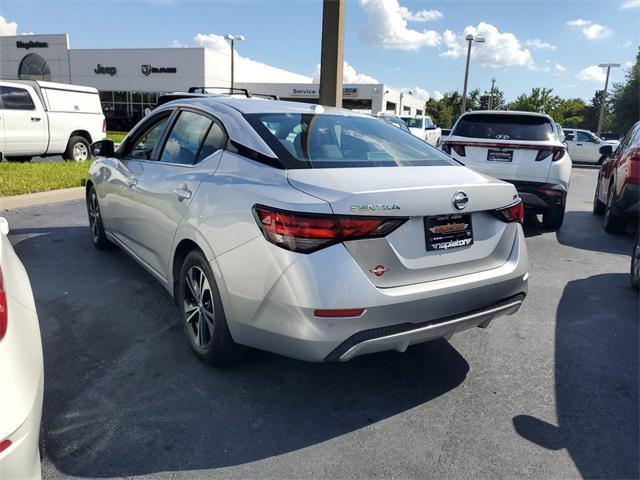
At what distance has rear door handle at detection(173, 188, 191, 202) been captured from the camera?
10.2 feet

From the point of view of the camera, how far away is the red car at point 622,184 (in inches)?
241

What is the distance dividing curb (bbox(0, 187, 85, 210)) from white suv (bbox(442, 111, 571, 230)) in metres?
6.15

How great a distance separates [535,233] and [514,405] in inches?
193

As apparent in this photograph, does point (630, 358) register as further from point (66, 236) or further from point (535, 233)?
point (66, 236)

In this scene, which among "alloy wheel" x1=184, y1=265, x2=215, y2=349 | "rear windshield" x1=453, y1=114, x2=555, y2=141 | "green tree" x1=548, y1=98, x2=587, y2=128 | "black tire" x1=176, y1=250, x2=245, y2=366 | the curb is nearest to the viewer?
"black tire" x1=176, y1=250, x2=245, y2=366

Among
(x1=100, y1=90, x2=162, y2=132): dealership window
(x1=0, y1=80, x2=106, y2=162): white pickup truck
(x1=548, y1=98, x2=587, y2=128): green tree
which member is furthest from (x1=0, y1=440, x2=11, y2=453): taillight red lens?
(x1=548, y1=98, x2=587, y2=128): green tree

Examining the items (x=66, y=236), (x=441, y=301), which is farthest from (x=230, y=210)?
(x=66, y=236)

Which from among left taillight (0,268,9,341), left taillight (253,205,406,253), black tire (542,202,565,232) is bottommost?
black tire (542,202,565,232)

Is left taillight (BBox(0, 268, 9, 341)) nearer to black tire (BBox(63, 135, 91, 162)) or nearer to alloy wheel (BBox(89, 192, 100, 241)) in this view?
alloy wheel (BBox(89, 192, 100, 241))

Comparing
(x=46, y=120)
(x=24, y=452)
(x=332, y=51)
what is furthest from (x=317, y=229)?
(x=46, y=120)

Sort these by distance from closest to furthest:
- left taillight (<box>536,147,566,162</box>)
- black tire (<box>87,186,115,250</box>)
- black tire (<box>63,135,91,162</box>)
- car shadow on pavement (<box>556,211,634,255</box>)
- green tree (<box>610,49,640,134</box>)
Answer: black tire (<box>87,186,115,250</box>), car shadow on pavement (<box>556,211,634,255</box>), left taillight (<box>536,147,566,162</box>), black tire (<box>63,135,91,162</box>), green tree (<box>610,49,640,134</box>)

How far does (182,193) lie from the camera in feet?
10.5

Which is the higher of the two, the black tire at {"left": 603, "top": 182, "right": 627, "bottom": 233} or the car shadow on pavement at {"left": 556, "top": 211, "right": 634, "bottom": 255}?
the black tire at {"left": 603, "top": 182, "right": 627, "bottom": 233}

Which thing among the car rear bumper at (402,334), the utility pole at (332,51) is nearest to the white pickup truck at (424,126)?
the utility pole at (332,51)
